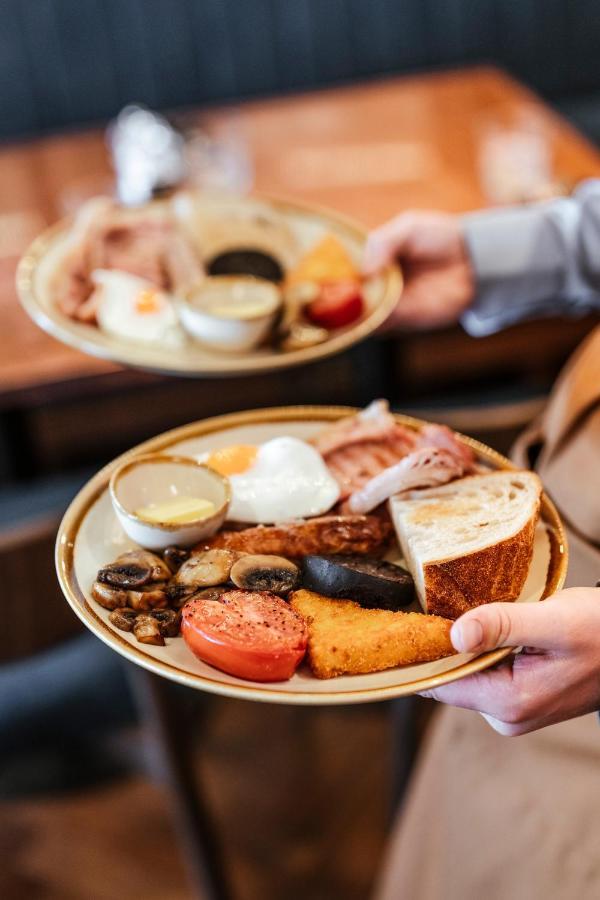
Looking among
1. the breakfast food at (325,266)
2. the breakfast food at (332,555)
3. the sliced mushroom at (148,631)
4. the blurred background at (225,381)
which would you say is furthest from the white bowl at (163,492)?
the breakfast food at (325,266)

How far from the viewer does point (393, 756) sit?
6.91ft

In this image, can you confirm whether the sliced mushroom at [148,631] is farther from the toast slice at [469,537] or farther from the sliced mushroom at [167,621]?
the toast slice at [469,537]

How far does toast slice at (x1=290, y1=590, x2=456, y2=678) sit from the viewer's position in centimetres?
88

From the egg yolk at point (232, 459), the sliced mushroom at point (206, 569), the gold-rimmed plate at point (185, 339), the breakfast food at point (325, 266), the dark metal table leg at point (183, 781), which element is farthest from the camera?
the dark metal table leg at point (183, 781)

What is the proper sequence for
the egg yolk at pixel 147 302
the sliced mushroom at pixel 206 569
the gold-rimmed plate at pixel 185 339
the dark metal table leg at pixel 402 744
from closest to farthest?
the sliced mushroom at pixel 206 569
the gold-rimmed plate at pixel 185 339
the egg yolk at pixel 147 302
the dark metal table leg at pixel 402 744

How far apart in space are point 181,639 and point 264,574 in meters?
0.11

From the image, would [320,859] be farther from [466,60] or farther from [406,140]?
[466,60]

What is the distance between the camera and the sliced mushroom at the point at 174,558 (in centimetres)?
96

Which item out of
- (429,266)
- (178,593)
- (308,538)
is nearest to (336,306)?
(429,266)

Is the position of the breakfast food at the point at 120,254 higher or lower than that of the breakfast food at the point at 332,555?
higher

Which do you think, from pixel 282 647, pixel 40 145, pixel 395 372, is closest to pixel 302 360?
pixel 282 647

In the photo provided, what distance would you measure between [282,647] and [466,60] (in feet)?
12.6

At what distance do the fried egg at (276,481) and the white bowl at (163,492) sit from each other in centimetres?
3

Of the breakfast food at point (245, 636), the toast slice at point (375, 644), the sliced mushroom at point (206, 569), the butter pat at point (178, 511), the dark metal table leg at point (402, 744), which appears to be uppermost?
the butter pat at point (178, 511)
